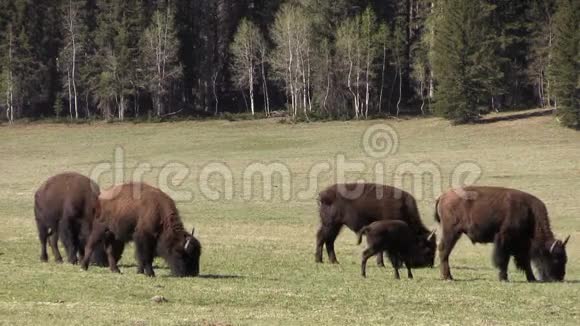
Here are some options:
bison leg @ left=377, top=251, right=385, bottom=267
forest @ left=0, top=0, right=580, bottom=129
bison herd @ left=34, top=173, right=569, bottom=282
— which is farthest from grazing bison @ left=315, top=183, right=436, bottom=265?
forest @ left=0, top=0, right=580, bottom=129

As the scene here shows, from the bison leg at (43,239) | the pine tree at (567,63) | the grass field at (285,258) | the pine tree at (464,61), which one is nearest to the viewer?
the grass field at (285,258)

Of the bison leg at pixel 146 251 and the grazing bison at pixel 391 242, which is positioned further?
the grazing bison at pixel 391 242

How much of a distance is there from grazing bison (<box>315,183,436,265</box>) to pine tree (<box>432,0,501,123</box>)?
175 ft

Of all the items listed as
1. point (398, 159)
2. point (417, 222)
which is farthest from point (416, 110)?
point (417, 222)

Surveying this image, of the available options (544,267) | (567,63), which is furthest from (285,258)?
(567,63)

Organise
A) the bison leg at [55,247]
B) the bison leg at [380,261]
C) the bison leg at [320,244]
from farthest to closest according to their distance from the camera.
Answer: the bison leg at [320,244] → the bison leg at [380,261] → the bison leg at [55,247]

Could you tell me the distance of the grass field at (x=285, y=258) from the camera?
14.4 metres

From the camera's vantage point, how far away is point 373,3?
93.1m

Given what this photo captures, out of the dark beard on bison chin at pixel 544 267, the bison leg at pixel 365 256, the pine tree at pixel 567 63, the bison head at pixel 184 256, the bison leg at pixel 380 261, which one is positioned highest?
the pine tree at pixel 567 63

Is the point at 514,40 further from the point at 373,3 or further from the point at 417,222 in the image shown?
the point at 417,222

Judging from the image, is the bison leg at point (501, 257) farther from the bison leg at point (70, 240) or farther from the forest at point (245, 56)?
the forest at point (245, 56)

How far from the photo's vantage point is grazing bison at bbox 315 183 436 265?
21812mm

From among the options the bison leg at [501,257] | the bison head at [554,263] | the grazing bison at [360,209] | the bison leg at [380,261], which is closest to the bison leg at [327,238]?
the grazing bison at [360,209]

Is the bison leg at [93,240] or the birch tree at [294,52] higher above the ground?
the birch tree at [294,52]
